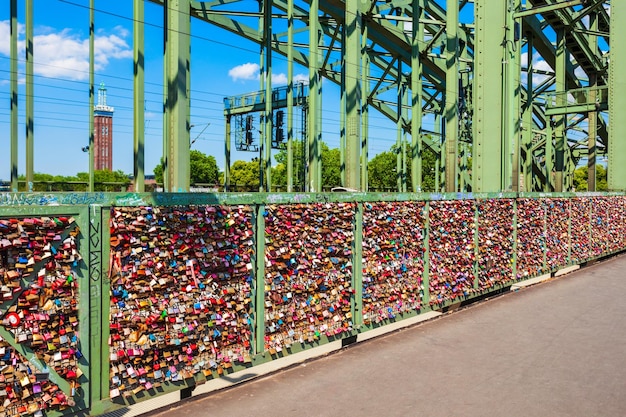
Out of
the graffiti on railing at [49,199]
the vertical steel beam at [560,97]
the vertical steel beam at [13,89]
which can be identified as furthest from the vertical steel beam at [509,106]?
the vertical steel beam at [560,97]

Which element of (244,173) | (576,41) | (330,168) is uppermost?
(576,41)

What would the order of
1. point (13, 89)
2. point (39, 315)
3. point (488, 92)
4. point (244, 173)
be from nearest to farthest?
point (39, 315) < point (488, 92) < point (13, 89) < point (244, 173)

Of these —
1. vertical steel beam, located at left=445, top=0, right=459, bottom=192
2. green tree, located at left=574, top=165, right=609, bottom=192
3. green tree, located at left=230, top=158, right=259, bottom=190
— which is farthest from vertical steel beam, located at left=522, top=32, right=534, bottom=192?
Result: green tree, located at left=230, top=158, right=259, bottom=190

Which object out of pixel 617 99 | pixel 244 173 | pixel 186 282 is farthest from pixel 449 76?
pixel 244 173

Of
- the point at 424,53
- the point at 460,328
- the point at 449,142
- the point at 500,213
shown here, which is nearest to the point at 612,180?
the point at 449,142

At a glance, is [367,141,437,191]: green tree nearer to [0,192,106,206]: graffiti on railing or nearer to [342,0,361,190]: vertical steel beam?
[342,0,361,190]: vertical steel beam

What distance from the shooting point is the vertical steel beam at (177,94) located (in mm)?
12188

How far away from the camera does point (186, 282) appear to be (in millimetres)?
4484

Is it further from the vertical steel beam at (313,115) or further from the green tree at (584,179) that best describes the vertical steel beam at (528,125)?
the green tree at (584,179)

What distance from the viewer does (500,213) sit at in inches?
379

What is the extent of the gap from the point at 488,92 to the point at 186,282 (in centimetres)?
1132

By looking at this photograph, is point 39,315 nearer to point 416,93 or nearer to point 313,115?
point 313,115

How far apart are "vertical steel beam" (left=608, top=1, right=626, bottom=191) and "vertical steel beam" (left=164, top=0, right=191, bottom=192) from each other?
1681 cm

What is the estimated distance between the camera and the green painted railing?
354cm
